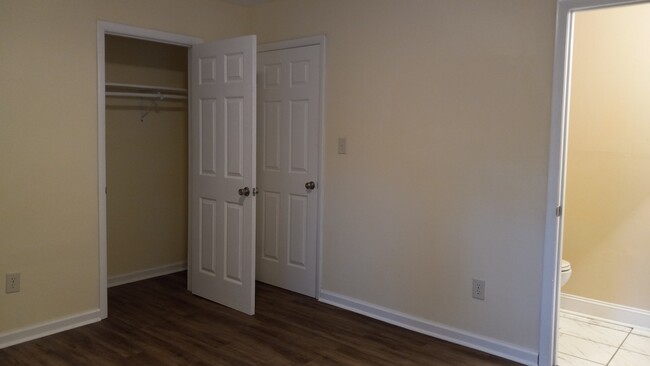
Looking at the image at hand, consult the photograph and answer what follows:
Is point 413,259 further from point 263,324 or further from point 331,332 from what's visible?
point 263,324

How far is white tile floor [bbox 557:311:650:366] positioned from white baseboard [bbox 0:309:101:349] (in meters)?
3.06

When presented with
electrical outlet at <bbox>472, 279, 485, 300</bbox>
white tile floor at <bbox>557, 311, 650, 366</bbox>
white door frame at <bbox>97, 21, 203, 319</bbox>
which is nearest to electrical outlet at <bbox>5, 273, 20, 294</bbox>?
white door frame at <bbox>97, 21, 203, 319</bbox>

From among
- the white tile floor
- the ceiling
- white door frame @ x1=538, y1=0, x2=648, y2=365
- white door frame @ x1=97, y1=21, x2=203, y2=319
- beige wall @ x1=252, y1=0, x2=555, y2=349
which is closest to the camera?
white door frame @ x1=538, y1=0, x2=648, y2=365

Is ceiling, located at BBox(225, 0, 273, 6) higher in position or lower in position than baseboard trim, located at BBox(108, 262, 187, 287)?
higher

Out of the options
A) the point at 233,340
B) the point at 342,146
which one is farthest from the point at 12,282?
the point at 342,146

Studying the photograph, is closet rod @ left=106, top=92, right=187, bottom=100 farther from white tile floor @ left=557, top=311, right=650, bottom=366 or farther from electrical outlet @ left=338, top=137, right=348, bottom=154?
white tile floor @ left=557, top=311, right=650, bottom=366

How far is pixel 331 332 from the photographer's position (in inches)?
136

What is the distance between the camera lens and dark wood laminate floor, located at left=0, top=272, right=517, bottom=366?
3010 mm

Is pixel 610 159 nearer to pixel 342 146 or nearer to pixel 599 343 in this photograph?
pixel 599 343

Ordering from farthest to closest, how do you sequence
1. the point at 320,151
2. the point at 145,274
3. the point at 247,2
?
1. the point at 145,274
2. the point at 247,2
3. the point at 320,151

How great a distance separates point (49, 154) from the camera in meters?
3.30

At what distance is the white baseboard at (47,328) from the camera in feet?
10.4

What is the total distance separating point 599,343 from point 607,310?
0.54 meters

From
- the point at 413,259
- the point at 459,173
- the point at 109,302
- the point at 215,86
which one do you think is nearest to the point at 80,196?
the point at 109,302
